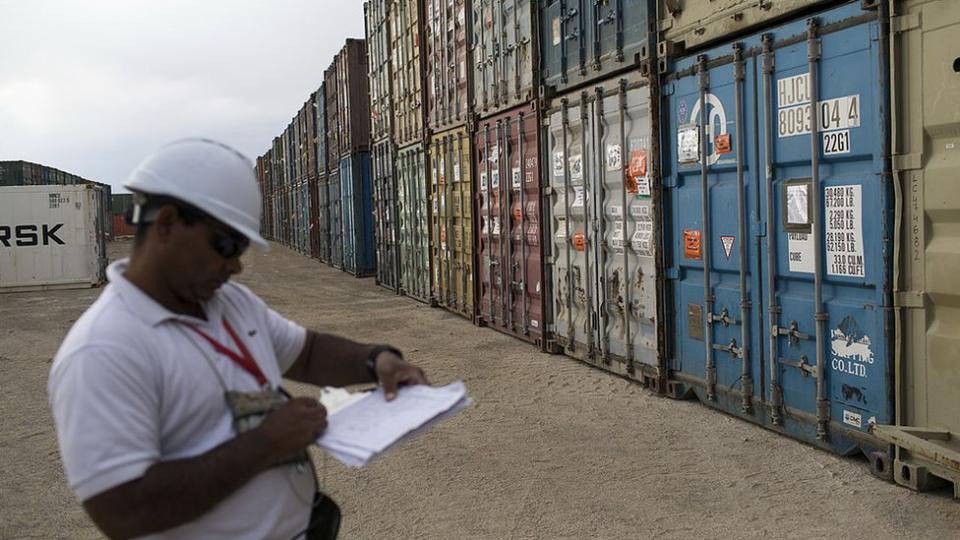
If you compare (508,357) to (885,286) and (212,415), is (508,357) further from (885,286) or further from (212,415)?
(212,415)

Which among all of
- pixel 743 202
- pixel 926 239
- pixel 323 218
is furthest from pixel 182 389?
pixel 323 218

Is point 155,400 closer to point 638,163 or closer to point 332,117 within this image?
point 638,163

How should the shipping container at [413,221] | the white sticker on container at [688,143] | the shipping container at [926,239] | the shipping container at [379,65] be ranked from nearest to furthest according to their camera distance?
the shipping container at [926,239] → the white sticker on container at [688,143] → the shipping container at [413,221] → the shipping container at [379,65]

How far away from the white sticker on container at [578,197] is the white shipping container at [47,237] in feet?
49.2

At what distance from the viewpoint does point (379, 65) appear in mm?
17500

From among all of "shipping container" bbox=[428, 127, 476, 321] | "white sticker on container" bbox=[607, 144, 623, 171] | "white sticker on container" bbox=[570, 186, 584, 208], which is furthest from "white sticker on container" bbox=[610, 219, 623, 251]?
"shipping container" bbox=[428, 127, 476, 321]

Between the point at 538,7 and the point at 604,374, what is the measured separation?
12.5ft

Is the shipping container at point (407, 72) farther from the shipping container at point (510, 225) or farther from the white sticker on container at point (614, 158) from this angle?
the white sticker on container at point (614, 158)

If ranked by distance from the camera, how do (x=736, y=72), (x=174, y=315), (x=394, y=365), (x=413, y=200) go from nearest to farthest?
(x=174, y=315)
(x=394, y=365)
(x=736, y=72)
(x=413, y=200)

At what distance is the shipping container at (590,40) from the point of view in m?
7.34

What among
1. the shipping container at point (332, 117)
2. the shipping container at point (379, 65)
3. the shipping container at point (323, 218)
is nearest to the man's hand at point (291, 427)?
the shipping container at point (379, 65)

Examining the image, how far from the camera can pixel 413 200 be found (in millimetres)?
15211

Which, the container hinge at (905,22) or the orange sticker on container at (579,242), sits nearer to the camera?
the container hinge at (905,22)

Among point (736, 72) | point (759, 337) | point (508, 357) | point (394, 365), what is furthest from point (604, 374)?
point (394, 365)
